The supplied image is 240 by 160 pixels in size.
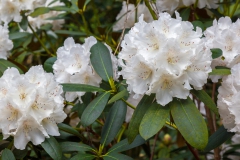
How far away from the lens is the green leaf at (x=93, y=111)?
1.45m

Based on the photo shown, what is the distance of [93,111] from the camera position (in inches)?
57.9

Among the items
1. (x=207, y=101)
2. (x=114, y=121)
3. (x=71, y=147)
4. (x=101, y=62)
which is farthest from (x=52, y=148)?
(x=207, y=101)

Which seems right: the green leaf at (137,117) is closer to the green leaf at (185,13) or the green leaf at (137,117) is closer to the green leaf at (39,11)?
the green leaf at (185,13)

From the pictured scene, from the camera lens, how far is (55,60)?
1.79m

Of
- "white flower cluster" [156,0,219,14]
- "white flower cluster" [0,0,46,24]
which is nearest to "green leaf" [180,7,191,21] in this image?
"white flower cluster" [156,0,219,14]

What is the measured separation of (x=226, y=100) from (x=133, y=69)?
33 cm

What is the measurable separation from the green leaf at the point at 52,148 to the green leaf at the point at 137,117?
229mm

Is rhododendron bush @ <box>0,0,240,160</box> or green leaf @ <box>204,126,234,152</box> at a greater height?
rhododendron bush @ <box>0,0,240,160</box>

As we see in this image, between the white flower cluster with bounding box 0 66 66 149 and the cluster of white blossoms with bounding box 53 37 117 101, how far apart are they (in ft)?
0.45

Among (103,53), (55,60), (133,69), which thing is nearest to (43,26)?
(55,60)

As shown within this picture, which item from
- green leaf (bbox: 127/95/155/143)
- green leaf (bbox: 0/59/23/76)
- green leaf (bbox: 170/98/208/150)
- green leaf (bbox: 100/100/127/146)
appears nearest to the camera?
green leaf (bbox: 170/98/208/150)

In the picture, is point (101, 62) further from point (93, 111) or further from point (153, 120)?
point (153, 120)

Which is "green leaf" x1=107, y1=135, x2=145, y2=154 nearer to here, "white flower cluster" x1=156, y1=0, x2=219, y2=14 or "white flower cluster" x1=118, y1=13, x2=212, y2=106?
"white flower cluster" x1=118, y1=13, x2=212, y2=106

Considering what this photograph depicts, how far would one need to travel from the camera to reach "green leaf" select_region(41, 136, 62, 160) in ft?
4.66
